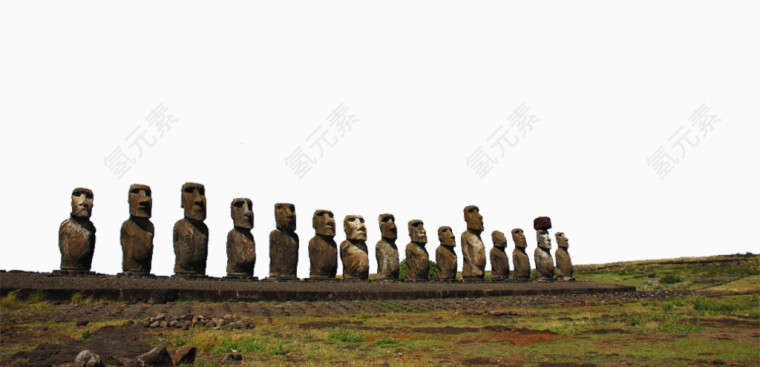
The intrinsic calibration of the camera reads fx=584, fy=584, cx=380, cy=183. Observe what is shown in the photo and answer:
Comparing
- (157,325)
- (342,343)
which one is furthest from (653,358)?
(157,325)

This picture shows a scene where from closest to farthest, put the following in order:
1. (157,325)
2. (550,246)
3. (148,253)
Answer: (157,325) < (148,253) < (550,246)

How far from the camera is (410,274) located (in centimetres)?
2197

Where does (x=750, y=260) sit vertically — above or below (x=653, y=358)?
above

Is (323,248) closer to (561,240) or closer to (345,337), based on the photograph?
(345,337)

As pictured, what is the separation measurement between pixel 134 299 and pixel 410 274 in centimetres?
1173

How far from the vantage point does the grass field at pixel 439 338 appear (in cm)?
650

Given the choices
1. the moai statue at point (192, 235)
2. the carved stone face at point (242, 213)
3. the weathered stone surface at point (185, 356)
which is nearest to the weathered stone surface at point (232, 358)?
the weathered stone surface at point (185, 356)

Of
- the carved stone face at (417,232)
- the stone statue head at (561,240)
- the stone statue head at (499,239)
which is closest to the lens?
the carved stone face at (417,232)

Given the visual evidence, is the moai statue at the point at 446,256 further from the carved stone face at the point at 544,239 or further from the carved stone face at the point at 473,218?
the carved stone face at the point at 544,239

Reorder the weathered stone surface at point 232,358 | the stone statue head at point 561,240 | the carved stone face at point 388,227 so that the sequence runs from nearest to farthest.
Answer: the weathered stone surface at point 232,358, the carved stone face at point 388,227, the stone statue head at point 561,240

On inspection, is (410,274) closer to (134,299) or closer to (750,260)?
(134,299)

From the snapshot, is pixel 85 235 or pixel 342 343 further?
pixel 85 235

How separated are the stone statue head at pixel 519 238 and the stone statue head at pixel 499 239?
5.12ft

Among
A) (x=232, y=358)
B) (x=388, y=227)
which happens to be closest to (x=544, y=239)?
(x=388, y=227)
